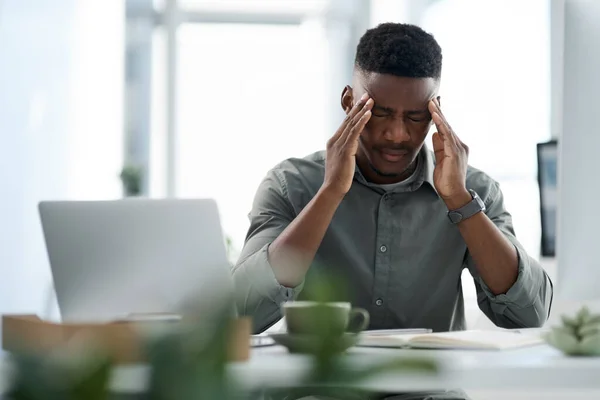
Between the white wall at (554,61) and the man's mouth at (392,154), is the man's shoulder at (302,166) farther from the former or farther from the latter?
the white wall at (554,61)

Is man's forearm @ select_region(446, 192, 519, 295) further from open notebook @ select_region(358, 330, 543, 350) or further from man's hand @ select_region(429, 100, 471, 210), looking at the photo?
open notebook @ select_region(358, 330, 543, 350)

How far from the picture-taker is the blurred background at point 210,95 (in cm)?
353

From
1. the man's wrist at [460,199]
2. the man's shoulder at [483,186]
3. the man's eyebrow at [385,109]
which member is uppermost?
the man's eyebrow at [385,109]

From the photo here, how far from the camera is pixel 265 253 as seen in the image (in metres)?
1.86

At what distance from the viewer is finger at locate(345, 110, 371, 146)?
1.87 m

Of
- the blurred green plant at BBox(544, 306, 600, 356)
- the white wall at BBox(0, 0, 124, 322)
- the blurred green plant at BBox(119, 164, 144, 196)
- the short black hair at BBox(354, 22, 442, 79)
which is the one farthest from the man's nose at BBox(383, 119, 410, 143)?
the blurred green plant at BBox(119, 164, 144, 196)

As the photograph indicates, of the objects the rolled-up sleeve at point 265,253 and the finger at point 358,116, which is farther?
the finger at point 358,116

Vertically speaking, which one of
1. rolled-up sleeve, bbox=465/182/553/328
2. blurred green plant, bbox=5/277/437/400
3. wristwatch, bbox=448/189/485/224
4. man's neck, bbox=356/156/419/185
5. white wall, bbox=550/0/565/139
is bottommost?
rolled-up sleeve, bbox=465/182/553/328

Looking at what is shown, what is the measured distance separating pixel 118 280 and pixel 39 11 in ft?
8.82

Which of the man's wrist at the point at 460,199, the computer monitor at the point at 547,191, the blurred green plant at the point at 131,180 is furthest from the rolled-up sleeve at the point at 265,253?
the blurred green plant at the point at 131,180

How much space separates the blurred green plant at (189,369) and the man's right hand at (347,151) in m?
1.57

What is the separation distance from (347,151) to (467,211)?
29 cm

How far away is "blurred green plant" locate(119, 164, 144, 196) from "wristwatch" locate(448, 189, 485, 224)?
4402 mm

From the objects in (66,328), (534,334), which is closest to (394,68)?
(534,334)
